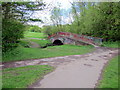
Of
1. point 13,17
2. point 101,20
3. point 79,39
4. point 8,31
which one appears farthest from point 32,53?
point 101,20

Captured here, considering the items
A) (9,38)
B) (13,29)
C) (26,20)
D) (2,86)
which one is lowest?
(2,86)

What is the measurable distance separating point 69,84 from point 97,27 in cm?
1809

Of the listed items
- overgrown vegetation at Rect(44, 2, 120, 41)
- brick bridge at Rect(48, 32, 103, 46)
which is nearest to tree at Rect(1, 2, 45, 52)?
overgrown vegetation at Rect(44, 2, 120, 41)

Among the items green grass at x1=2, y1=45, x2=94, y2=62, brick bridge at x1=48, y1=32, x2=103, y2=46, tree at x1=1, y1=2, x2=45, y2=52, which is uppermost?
tree at x1=1, y1=2, x2=45, y2=52

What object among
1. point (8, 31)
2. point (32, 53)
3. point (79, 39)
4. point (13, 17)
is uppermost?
point (13, 17)

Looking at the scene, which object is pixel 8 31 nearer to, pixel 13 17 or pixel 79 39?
pixel 13 17

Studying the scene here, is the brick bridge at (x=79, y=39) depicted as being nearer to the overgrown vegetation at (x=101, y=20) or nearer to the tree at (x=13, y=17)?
the overgrown vegetation at (x=101, y=20)

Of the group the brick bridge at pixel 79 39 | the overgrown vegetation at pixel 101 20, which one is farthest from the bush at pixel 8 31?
the brick bridge at pixel 79 39

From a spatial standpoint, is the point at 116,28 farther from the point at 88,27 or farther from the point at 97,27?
the point at 88,27

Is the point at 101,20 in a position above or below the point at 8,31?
above

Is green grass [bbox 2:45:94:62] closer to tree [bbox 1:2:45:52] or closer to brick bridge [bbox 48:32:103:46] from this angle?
tree [bbox 1:2:45:52]

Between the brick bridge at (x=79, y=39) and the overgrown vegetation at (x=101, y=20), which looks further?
the brick bridge at (x=79, y=39)

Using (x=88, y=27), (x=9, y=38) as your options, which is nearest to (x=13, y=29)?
(x=9, y=38)

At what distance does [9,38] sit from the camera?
10.9 metres
